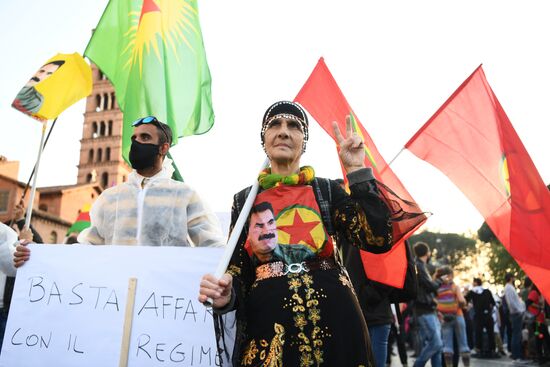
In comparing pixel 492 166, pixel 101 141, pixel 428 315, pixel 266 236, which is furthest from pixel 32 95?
pixel 101 141

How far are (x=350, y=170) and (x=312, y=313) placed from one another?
0.66m

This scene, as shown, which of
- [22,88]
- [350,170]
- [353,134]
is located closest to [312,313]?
[350,170]

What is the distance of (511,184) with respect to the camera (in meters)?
3.84

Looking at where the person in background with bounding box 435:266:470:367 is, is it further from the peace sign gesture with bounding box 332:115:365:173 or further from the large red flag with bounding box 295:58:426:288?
the peace sign gesture with bounding box 332:115:365:173

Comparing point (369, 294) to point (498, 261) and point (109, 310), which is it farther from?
point (498, 261)

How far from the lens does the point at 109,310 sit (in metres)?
3.37

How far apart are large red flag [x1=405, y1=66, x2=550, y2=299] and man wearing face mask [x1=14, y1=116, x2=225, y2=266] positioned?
6.04ft

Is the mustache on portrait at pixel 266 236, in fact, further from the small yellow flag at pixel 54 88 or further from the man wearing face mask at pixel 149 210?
the small yellow flag at pixel 54 88

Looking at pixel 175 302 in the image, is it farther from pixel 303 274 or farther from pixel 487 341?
pixel 487 341

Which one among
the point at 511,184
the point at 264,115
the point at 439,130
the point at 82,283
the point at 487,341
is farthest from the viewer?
the point at 487,341

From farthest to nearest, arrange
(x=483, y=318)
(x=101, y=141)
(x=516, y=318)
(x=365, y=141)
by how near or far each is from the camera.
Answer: (x=101, y=141) < (x=483, y=318) < (x=516, y=318) < (x=365, y=141)

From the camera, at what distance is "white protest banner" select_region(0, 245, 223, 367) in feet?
10.6

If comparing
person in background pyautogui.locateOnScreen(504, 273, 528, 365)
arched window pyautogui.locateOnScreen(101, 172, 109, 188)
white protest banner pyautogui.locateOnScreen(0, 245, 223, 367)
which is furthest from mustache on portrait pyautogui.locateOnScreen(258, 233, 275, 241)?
arched window pyautogui.locateOnScreen(101, 172, 109, 188)

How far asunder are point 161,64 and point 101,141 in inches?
3094
